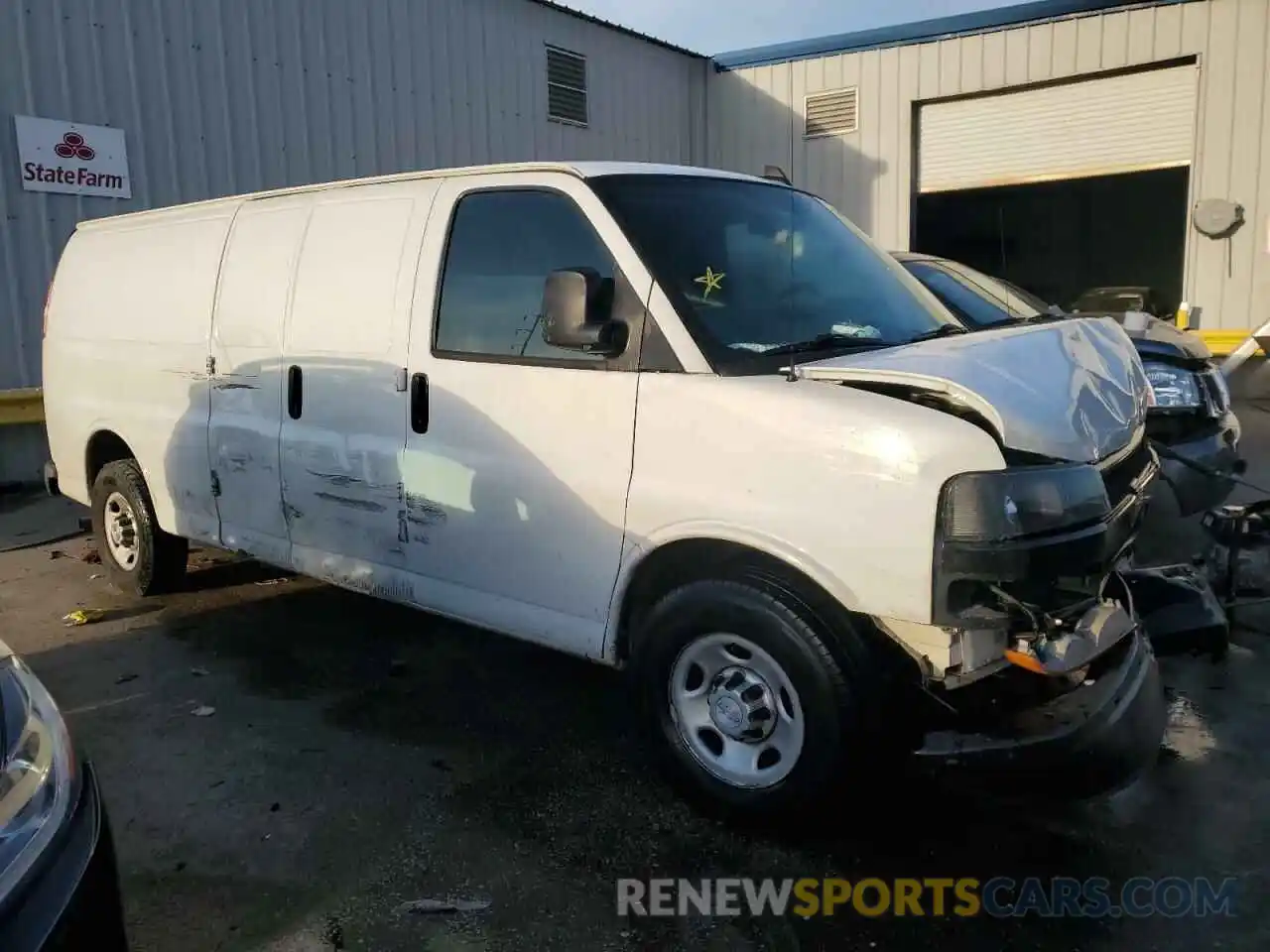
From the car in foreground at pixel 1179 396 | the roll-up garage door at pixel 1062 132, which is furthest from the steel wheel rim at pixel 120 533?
the roll-up garage door at pixel 1062 132

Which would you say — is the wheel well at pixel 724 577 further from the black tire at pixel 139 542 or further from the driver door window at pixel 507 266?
the black tire at pixel 139 542

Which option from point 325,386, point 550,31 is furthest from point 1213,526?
point 550,31

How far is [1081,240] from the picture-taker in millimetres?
20156

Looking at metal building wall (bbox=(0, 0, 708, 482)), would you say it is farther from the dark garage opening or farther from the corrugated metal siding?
the dark garage opening

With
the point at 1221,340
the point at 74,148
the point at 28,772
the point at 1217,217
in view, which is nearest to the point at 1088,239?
the point at 1217,217

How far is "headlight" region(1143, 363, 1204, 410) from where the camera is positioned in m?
5.62

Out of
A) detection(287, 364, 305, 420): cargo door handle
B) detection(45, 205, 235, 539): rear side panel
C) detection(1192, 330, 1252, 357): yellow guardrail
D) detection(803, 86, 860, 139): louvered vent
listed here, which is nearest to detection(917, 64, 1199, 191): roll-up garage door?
detection(803, 86, 860, 139): louvered vent

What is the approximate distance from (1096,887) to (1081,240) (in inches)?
772

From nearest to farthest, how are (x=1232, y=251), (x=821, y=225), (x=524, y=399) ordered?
1. (x=524, y=399)
2. (x=821, y=225)
3. (x=1232, y=251)

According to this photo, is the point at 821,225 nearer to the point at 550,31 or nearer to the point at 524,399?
the point at 524,399

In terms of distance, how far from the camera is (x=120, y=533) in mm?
6145

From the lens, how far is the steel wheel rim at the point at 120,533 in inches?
239

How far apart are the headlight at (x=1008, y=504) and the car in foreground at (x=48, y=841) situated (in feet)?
7.10

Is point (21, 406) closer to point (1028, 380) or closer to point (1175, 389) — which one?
point (1028, 380)
